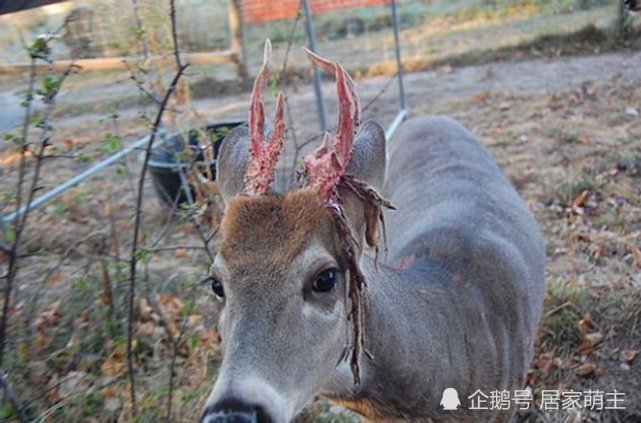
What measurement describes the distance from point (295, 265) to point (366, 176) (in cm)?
46

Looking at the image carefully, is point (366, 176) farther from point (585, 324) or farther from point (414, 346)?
point (585, 324)

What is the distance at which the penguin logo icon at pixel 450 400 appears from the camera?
283cm

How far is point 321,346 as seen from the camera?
2.27 metres

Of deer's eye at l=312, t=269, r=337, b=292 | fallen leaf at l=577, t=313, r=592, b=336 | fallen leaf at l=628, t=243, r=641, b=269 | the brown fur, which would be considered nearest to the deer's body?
deer's eye at l=312, t=269, r=337, b=292

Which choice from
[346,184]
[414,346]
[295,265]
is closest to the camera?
[295,265]

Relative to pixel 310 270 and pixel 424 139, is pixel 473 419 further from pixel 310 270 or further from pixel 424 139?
pixel 424 139

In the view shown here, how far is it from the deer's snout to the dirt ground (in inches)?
61.1

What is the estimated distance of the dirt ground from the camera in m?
3.79

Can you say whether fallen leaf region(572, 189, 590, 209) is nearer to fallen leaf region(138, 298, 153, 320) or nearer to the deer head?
fallen leaf region(138, 298, 153, 320)

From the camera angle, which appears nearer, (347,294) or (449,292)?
(347,294)

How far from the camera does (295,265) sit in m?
2.23

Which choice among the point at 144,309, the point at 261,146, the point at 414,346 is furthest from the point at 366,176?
the point at 144,309

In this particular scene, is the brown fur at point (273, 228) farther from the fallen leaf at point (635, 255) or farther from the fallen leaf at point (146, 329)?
the fallen leaf at point (635, 255)

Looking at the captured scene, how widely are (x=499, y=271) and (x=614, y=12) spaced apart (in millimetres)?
9484
